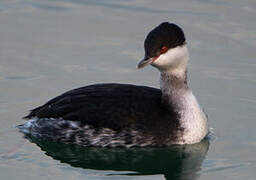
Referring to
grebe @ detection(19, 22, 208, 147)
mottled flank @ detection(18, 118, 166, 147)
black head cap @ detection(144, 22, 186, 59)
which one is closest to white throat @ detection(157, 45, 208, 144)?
grebe @ detection(19, 22, 208, 147)

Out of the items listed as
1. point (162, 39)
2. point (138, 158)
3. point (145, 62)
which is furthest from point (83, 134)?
point (162, 39)

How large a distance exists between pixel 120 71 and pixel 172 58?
3.17m

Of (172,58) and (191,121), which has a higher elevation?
(172,58)

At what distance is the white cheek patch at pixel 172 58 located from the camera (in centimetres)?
1219

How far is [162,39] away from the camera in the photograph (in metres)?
12.2

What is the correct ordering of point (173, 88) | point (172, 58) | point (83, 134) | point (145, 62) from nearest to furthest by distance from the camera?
point (145, 62)
point (172, 58)
point (83, 134)
point (173, 88)

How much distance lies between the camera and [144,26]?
1755 centimetres

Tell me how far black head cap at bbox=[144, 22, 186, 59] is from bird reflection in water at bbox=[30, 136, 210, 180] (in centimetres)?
151

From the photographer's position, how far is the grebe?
1224 cm

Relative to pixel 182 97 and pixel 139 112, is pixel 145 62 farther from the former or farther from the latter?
pixel 182 97

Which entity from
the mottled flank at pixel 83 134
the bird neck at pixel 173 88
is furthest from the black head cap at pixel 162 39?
the mottled flank at pixel 83 134

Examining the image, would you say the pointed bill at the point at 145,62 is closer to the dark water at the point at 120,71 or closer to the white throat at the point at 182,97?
the white throat at the point at 182,97

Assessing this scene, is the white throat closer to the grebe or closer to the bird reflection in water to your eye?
the grebe

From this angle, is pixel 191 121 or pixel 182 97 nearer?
pixel 191 121
